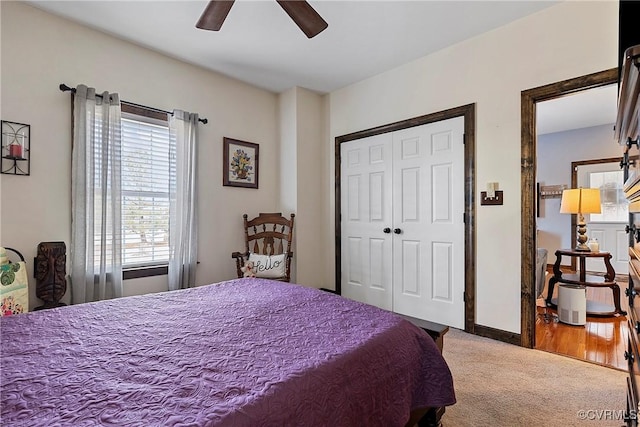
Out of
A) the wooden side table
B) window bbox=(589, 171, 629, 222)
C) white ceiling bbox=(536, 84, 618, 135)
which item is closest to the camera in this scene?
the wooden side table

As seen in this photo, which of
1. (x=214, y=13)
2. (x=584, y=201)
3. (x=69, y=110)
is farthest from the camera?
(x=584, y=201)

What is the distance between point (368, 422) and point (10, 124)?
298cm

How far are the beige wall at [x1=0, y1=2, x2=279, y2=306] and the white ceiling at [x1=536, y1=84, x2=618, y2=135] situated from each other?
3664 millimetres

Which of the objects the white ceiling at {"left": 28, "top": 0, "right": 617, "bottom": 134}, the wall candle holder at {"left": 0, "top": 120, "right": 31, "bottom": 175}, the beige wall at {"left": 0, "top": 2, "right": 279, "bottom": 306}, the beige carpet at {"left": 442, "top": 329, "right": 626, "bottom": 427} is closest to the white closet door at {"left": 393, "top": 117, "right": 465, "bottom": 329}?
the beige carpet at {"left": 442, "top": 329, "right": 626, "bottom": 427}

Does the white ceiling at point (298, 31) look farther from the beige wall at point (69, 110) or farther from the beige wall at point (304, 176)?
the beige wall at point (304, 176)

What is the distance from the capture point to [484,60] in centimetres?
286

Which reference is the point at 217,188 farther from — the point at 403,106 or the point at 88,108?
the point at 403,106

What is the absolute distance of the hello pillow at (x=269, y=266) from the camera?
3414mm

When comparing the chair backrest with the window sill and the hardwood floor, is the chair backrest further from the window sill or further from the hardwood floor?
the hardwood floor

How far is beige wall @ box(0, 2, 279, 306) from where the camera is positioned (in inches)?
92.7

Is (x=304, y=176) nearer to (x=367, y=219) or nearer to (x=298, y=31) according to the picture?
(x=367, y=219)

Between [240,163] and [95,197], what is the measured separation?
149 centimetres

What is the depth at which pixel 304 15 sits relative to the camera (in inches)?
79.8

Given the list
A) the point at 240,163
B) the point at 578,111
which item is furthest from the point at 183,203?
the point at 578,111
